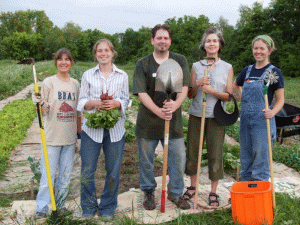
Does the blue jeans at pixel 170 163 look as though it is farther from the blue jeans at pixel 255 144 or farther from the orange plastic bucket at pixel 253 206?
the blue jeans at pixel 255 144

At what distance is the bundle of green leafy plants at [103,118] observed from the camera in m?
3.07

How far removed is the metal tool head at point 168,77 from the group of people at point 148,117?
147 millimetres

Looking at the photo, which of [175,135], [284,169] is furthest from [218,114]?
[284,169]

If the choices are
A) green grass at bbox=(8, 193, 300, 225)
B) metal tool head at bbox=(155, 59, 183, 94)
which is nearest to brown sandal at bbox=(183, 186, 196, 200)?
green grass at bbox=(8, 193, 300, 225)

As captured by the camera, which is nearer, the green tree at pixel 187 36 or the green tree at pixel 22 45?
the green tree at pixel 187 36

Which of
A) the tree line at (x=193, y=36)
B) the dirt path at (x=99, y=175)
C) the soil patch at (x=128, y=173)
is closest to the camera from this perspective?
the dirt path at (x=99, y=175)

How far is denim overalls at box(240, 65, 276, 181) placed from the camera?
11.6 feet

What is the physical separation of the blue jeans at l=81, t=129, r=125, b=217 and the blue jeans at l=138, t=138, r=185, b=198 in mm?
311

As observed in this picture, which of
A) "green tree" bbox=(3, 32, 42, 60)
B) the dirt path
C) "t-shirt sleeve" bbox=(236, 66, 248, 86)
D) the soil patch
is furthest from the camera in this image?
"green tree" bbox=(3, 32, 42, 60)

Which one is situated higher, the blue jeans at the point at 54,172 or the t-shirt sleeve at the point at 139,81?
the t-shirt sleeve at the point at 139,81

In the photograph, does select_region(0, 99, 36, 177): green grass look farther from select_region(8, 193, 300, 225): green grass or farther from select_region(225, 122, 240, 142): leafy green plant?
select_region(225, 122, 240, 142): leafy green plant

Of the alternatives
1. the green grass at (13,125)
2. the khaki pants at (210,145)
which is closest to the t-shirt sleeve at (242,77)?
the khaki pants at (210,145)

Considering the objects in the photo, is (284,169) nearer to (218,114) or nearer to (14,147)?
(218,114)

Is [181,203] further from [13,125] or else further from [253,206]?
[13,125]
